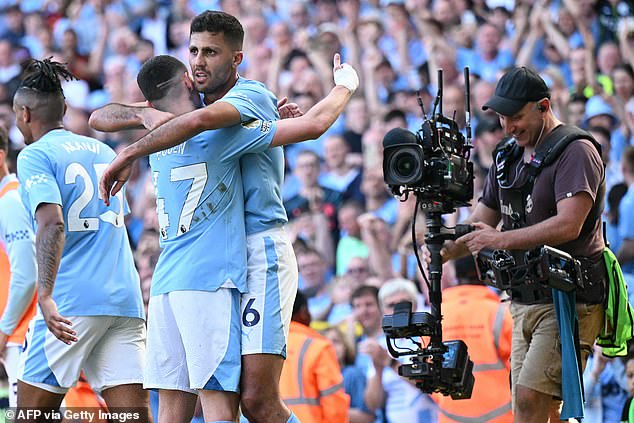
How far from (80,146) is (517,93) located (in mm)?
2579

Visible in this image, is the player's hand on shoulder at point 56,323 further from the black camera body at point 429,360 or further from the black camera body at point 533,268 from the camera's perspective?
the black camera body at point 533,268

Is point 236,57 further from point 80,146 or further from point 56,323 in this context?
point 56,323

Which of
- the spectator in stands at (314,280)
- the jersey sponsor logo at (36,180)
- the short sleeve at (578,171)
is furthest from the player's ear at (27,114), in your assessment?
the spectator in stands at (314,280)

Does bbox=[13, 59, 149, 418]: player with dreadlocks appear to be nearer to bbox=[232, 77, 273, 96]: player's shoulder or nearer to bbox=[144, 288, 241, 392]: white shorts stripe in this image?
bbox=[144, 288, 241, 392]: white shorts stripe

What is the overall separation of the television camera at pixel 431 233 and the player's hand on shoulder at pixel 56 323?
1.71 m

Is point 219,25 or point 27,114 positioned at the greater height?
point 219,25

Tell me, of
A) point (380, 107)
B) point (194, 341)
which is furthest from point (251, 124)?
point (380, 107)

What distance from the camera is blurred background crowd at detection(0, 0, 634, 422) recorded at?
29.8 ft

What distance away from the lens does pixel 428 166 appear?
558 cm

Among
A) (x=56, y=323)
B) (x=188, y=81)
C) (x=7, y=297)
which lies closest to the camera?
(x=188, y=81)

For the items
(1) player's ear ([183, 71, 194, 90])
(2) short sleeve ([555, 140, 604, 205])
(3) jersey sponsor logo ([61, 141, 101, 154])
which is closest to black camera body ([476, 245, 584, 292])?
(2) short sleeve ([555, 140, 604, 205])

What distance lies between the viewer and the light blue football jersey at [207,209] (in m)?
5.04

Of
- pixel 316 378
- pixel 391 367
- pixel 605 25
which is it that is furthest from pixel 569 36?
pixel 316 378

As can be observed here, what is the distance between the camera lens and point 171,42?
43.8 feet
